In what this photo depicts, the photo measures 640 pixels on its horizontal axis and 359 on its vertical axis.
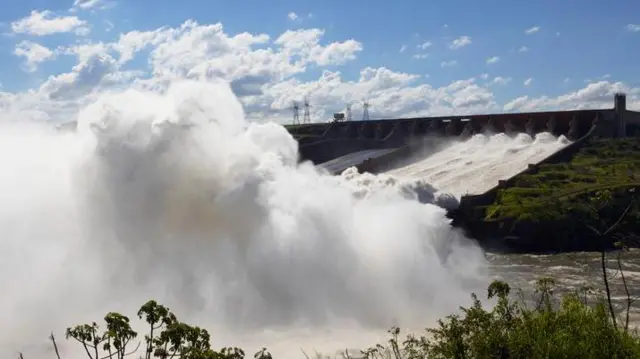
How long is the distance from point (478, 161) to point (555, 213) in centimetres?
2881

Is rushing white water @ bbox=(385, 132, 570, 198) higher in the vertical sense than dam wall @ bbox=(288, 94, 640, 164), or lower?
lower

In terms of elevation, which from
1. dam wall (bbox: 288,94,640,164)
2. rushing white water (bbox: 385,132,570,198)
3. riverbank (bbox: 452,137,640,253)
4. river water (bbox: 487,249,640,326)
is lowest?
river water (bbox: 487,249,640,326)

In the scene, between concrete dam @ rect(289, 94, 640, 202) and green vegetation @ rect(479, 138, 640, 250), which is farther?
concrete dam @ rect(289, 94, 640, 202)

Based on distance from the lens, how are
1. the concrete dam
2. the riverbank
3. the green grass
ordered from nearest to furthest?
1. the riverbank
2. the green grass
3. the concrete dam

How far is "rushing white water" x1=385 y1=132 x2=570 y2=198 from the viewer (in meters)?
84.6

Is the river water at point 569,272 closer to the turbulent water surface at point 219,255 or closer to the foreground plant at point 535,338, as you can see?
the turbulent water surface at point 219,255

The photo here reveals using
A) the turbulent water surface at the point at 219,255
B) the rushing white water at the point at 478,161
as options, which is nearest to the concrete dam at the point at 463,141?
the rushing white water at the point at 478,161

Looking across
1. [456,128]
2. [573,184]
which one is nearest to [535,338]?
[573,184]

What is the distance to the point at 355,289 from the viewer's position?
36781 mm

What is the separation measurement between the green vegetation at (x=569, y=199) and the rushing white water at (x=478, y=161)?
437 centimetres

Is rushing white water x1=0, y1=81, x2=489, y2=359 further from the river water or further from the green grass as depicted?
the green grass

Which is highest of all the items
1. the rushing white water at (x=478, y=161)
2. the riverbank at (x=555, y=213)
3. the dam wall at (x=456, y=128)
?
the dam wall at (x=456, y=128)

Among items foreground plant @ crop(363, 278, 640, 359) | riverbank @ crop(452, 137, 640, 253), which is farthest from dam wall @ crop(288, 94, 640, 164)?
foreground plant @ crop(363, 278, 640, 359)

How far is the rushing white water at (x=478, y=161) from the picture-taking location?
277 feet
